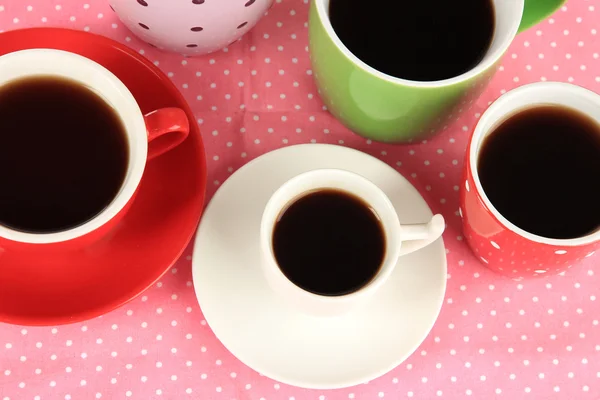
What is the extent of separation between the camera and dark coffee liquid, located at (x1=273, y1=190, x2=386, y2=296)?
2.70 ft

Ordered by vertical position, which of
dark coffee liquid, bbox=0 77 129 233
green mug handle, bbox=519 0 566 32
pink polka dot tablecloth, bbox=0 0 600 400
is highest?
green mug handle, bbox=519 0 566 32

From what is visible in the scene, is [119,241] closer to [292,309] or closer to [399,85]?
[292,309]

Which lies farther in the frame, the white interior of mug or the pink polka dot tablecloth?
the pink polka dot tablecloth

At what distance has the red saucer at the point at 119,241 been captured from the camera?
0.82 metres

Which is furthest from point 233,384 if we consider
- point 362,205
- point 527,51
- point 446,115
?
point 527,51

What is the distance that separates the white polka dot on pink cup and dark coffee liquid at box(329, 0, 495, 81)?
0.10 metres

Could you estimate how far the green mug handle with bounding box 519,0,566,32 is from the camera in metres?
0.83

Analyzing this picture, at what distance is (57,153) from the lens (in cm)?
82

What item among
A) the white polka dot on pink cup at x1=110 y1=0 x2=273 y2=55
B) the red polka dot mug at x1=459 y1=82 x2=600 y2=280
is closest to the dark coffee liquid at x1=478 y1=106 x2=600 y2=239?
the red polka dot mug at x1=459 y1=82 x2=600 y2=280

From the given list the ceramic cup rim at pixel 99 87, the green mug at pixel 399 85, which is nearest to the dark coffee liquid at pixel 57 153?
the ceramic cup rim at pixel 99 87

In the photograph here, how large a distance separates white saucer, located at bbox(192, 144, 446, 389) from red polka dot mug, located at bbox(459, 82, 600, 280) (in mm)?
68

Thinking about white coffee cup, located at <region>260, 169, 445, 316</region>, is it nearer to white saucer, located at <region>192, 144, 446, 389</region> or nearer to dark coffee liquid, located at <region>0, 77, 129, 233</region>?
white saucer, located at <region>192, 144, 446, 389</region>

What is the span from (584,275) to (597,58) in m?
0.29

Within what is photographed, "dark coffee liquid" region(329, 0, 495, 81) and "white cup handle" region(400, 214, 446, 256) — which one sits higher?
"dark coffee liquid" region(329, 0, 495, 81)
